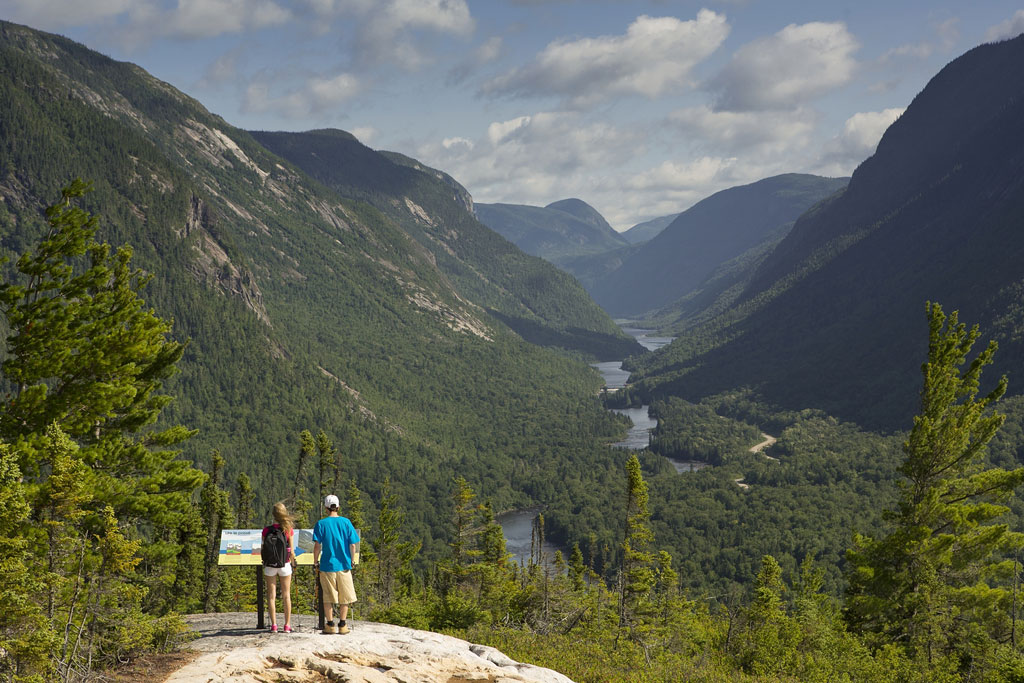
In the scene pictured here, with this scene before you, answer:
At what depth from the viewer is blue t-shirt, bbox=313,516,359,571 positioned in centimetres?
1667

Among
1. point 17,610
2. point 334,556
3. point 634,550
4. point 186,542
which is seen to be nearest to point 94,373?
point 17,610

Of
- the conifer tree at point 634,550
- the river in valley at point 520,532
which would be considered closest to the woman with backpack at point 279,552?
the conifer tree at point 634,550

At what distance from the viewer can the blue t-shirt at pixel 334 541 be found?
1667cm

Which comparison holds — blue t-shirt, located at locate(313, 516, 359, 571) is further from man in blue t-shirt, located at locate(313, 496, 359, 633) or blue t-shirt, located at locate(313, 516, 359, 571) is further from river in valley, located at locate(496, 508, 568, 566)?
river in valley, located at locate(496, 508, 568, 566)

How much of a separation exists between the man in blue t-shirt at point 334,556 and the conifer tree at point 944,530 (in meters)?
25.1

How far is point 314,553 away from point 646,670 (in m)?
12.2

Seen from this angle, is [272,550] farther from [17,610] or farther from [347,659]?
[17,610]

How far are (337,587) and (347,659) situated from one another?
1.88 m

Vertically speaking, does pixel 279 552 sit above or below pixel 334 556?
above

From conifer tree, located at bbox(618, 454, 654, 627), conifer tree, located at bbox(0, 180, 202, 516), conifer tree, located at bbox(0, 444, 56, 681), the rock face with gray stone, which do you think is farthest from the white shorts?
conifer tree, located at bbox(618, 454, 654, 627)

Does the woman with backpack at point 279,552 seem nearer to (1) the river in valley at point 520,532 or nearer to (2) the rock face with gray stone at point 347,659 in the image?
(2) the rock face with gray stone at point 347,659

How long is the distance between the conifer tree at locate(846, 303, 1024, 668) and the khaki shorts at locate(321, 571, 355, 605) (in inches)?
988

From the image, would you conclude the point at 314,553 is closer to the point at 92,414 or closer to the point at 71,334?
the point at 92,414

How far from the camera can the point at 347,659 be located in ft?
51.6
